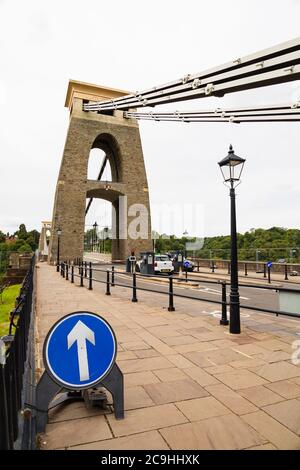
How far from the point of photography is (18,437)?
6.39 ft

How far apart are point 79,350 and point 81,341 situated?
7 cm

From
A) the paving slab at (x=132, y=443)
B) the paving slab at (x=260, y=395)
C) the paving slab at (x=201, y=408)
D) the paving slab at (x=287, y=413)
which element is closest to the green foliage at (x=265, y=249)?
the paving slab at (x=260, y=395)

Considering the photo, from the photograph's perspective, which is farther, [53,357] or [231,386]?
[231,386]

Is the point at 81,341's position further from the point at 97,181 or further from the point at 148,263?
the point at 97,181

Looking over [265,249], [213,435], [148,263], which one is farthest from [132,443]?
[265,249]

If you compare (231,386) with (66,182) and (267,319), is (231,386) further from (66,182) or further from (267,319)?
(66,182)

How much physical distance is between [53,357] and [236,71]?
9.39 m

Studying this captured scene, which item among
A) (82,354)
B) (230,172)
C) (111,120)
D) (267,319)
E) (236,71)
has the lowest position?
(267,319)

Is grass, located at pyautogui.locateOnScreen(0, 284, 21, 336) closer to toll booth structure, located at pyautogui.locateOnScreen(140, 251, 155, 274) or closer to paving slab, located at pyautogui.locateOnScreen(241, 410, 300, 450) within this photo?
toll booth structure, located at pyautogui.locateOnScreen(140, 251, 155, 274)

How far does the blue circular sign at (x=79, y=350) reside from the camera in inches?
99.8

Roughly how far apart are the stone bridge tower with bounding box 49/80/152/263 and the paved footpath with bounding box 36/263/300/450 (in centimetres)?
2992

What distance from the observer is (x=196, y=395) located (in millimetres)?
3154

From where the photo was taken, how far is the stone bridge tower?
113 ft
